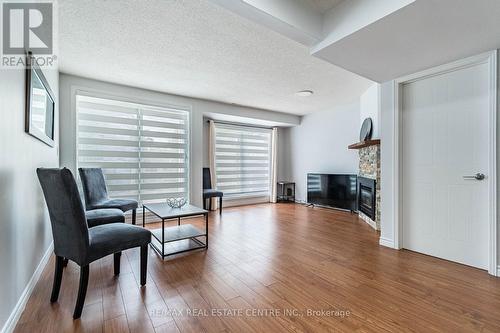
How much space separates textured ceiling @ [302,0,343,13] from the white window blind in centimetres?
328

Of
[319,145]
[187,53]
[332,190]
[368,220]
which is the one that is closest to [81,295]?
[187,53]

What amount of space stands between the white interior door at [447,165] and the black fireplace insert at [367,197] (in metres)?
1.01

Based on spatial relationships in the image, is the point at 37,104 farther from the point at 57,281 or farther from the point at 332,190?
the point at 332,190

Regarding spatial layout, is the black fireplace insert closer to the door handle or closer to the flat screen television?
the flat screen television

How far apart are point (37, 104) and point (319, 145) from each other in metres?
5.45

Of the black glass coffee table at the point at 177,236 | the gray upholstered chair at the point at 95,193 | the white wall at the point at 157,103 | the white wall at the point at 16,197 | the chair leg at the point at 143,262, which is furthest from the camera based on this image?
the white wall at the point at 157,103

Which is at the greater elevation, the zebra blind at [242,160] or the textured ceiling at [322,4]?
the textured ceiling at [322,4]

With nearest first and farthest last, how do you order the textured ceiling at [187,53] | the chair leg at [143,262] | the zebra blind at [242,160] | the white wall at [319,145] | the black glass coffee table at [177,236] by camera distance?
the chair leg at [143,262] < the textured ceiling at [187,53] < the black glass coffee table at [177,236] < the white wall at [319,145] < the zebra blind at [242,160]

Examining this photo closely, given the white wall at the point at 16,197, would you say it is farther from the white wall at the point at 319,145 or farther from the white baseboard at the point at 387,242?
the white wall at the point at 319,145

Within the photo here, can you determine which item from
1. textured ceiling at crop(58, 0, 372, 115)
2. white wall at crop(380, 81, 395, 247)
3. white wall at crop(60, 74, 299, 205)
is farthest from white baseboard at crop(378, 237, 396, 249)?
white wall at crop(60, 74, 299, 205)

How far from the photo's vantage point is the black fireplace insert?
388cm

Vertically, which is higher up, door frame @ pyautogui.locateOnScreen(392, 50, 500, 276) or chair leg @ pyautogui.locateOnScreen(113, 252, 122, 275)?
door frame @ pyautogui.locateOnScreen(392, 50, 500, 276)

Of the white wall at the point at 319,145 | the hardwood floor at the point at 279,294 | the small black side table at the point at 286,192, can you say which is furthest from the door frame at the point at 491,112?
the small black side table at the point at 286,192

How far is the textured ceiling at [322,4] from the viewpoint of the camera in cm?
200
